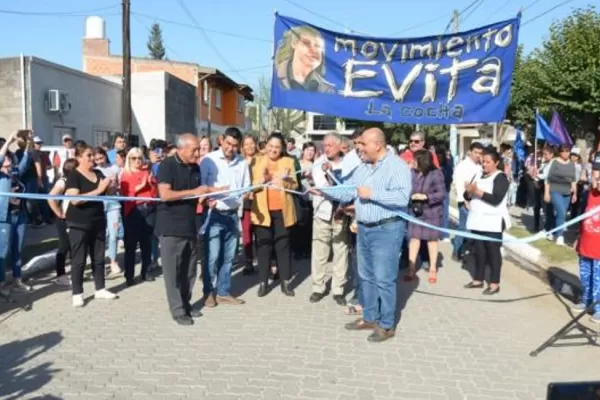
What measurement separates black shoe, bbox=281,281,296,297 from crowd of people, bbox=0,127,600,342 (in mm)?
13

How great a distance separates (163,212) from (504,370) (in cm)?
341

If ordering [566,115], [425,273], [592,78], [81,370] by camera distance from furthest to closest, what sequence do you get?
1. [566,115]
2. [592,78]
3. [425,273]
4. [81,370]

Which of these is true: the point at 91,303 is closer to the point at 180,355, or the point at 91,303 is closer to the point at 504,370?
the point at 180,355

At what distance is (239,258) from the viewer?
9.54 metres

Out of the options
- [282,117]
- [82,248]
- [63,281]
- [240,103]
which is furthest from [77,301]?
[282,117]

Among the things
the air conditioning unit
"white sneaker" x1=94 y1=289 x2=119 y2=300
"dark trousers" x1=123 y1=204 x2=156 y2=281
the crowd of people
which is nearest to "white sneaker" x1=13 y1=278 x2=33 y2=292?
the crowd of people

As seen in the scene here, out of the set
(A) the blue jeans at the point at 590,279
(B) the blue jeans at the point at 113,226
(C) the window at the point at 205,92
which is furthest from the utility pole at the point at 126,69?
(C) the window at the point at 205,92

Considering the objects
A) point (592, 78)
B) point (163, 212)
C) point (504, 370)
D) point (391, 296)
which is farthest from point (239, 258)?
point (592, 78)

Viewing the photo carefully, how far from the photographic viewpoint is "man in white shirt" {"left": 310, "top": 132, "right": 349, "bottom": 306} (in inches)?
269

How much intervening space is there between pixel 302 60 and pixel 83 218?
318cm

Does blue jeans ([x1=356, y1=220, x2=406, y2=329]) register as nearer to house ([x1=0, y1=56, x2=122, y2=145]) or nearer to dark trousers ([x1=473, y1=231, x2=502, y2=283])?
dark trousers ([x1=473, y1=231, x2=502, y2=283])

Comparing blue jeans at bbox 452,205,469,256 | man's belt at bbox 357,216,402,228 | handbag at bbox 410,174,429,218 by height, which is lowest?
blue jeans at bbox 452,205,469,256

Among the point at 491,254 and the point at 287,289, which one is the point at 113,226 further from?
the point at 491,254

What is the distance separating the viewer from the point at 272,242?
24.0 ft
